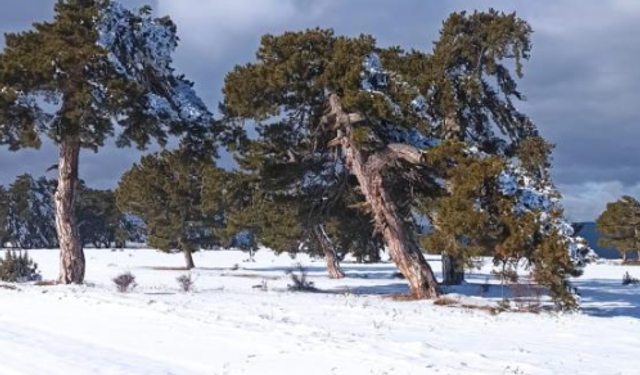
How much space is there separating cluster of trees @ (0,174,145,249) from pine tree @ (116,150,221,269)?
148 feet

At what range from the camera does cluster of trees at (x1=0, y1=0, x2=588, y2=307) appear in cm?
1794

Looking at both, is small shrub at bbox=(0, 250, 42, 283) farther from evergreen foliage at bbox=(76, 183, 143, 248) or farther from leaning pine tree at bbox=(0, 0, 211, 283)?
evergreen foliage at bbox=(76, 183, 143, 248)

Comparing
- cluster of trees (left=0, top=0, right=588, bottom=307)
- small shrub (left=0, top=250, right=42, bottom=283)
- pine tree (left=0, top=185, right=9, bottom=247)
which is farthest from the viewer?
pine tree (left=0, top=185, right=9, bottom=247)

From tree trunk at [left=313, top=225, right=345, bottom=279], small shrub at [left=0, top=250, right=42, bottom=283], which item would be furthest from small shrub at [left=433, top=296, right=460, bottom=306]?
small shrub at [left=0, top=250, right=42, bottom=283]

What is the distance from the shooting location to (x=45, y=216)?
9956cm

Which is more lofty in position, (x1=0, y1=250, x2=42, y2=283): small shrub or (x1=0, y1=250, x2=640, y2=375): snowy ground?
(x1=0, y1=250, x2=42, y2=283): small shrub

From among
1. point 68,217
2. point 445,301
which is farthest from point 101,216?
point 445,301

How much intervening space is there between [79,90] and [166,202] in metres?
26.8

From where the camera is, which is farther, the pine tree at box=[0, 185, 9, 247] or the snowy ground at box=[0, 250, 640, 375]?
the pine tree at box=[0, 185, 9, 247]

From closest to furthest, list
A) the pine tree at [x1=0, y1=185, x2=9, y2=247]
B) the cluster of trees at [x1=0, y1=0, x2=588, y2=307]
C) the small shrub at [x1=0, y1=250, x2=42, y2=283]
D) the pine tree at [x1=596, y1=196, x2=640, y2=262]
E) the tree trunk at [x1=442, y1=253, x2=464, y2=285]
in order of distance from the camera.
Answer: the cluster of trees at [x1=0, y1=0, x2=588, y2=307]
the small shrub at [x1=0, y1=250, x2=42, y2=283]
the tree trunk at [x1=442, y1=253, x2=464, y2=285]
the pine tree at [x1=596, y1=196, x2=640, y2=262]
the pine tree at [x1=0, y1=185, x2=9, y2=247]

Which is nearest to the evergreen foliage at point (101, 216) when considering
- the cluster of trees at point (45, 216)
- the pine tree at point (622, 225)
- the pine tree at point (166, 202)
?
the cluster of trees at point (45, 216)

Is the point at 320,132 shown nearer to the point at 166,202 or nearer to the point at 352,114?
the point at 352,114

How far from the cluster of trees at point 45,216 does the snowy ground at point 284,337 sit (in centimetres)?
7832

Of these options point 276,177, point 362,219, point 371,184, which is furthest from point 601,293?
point 276,177
